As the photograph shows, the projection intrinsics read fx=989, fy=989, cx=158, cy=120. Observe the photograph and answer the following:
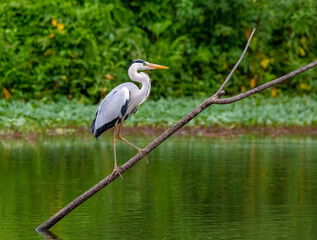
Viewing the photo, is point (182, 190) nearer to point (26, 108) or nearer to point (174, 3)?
point (26, 108)

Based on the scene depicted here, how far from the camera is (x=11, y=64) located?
63.6ft

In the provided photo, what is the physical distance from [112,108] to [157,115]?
28.7ft

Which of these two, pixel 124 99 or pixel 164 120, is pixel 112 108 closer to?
pixel 124 99

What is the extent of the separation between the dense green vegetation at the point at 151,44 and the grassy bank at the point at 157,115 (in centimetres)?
115

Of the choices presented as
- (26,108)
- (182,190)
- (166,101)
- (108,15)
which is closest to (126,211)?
(182,190)

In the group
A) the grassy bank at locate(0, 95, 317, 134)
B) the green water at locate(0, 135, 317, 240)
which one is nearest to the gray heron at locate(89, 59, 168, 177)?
the green water at locate(0, 135, 317, 240)

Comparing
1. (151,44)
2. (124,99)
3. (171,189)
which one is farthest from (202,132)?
(124,99)

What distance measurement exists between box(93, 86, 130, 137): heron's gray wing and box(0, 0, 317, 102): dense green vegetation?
10.3 metres

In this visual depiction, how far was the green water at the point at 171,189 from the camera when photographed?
859 cm

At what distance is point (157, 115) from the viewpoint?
17.7 m

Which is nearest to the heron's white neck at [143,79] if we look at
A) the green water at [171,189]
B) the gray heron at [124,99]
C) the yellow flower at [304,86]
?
the gray heron at [124,99]

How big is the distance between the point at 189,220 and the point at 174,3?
42.7 feet

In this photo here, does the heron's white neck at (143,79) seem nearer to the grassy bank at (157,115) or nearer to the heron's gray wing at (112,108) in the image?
the heron's gray wing at (112,108)

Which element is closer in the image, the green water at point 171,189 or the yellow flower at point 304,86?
the green water at point 171,189
